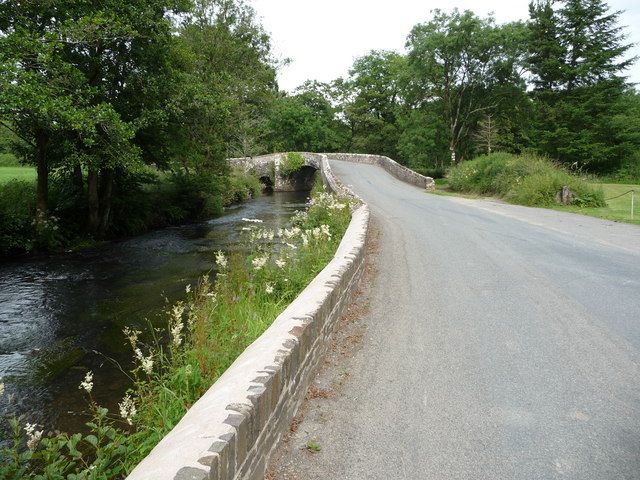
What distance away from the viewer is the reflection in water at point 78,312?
500 centimetres

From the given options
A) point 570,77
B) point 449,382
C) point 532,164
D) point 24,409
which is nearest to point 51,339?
point 24,409

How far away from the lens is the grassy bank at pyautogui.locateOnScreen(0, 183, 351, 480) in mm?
2932

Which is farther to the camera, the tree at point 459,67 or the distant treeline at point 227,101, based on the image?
the tree at point 459,67

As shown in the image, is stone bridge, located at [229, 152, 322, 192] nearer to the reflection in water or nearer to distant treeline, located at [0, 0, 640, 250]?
distant treeline, located at [0, 0, 640, 250]

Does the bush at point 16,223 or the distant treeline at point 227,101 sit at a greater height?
the distant treeline at point 227,101

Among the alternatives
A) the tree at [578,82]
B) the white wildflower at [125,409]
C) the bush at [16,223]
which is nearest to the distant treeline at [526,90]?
the tree at [578,82]

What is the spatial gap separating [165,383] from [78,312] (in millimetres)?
5155

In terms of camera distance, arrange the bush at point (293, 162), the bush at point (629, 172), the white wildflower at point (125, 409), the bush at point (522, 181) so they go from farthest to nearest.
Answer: the bush at point (293, 162)
the bush at point (629, 172)
the bush at point (522, 181)
the white wildflower at point (125, 409)

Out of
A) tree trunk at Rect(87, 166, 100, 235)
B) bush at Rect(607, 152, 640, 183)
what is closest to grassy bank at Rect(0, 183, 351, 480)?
tree trunk at Rect(87, 166, 100, 235)

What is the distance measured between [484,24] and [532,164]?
730 inches

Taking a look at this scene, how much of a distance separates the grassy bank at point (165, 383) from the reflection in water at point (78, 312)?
0.30 m

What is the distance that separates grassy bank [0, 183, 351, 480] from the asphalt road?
3.57ft

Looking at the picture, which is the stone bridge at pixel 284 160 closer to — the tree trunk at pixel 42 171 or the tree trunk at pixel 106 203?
the tree trunk at pixel 106 203

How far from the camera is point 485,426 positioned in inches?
130
